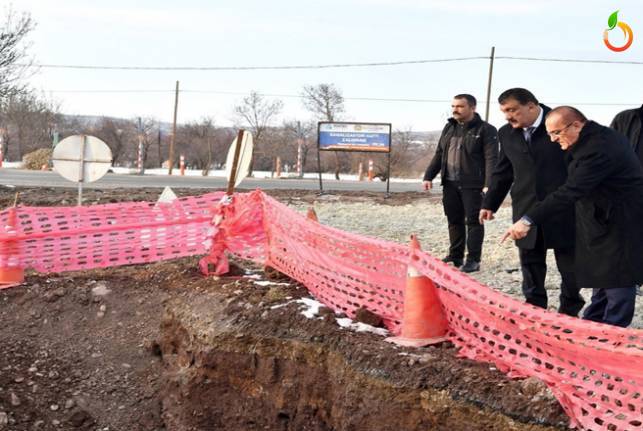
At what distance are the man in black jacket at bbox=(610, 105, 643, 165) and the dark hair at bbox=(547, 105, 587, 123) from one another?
129cm

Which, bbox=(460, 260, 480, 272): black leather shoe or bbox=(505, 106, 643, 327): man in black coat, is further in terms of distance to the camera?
bbox=(460, 260, 480, 272): black leather shoe

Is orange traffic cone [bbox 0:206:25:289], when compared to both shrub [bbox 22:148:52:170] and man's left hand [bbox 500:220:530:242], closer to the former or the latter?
man's left hand [bbox 500:220:530:242]

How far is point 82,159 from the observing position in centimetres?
892

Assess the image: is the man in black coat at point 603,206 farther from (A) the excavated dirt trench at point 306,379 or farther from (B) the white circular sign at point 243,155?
(B) the white circular sign at point 243,155

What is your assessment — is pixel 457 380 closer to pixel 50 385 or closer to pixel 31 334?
pixel 50 385

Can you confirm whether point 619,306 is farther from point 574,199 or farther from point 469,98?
point 469,98

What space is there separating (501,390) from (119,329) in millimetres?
3653

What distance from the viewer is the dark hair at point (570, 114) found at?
4.39 metres

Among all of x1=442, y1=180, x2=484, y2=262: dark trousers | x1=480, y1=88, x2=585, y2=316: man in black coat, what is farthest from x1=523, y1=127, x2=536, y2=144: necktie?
x1=442, y1=180, x2=484, y2=262: dark trousers

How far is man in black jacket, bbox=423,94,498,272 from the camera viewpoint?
7074 millimetres

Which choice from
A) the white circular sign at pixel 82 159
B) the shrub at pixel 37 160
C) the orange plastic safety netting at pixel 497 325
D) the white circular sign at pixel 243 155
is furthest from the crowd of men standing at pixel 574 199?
the shrub at pixel 37 160

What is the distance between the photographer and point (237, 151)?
7.07 metres

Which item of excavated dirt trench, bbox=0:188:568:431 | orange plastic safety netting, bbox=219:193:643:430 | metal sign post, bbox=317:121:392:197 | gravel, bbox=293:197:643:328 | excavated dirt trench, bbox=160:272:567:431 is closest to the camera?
orange plastic safety netting, bbox=219:193:643:430

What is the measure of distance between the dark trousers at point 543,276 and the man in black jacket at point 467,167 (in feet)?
6.32
